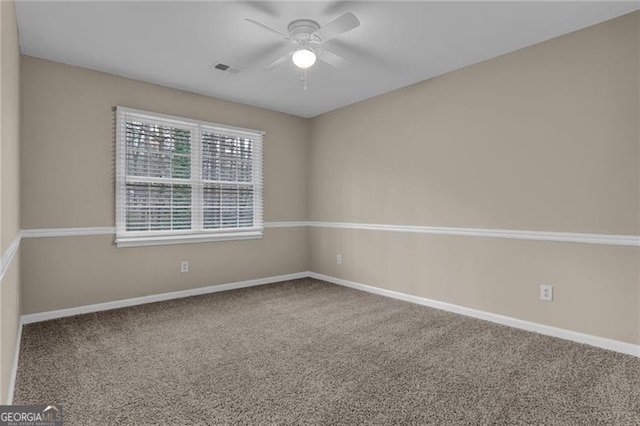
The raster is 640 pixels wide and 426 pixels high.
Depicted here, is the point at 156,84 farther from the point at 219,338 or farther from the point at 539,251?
the point at 539,251

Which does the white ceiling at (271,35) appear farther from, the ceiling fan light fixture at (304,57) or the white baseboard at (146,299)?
the white baseboard at (146,299)

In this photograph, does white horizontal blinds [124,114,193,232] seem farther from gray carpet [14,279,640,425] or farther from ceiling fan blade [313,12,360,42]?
ceiling fan blade [313,12,360,42]

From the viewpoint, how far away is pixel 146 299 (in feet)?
12.4

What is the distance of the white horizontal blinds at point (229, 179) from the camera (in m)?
4.29

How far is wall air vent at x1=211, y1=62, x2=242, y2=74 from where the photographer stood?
11.0ft

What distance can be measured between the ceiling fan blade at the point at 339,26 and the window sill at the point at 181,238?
2.71m

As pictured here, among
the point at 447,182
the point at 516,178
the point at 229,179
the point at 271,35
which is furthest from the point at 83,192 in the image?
the point at 516,178

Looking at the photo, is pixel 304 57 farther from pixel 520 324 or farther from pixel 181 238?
pixel 520 324

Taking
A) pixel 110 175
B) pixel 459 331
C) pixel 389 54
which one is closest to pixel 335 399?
pixel 459 331

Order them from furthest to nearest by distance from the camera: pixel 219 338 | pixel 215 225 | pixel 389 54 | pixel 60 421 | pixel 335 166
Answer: pixel 335 166 → pixel 215 225 → pixel 389 54 → pixel 219 338 → pixel 60 421

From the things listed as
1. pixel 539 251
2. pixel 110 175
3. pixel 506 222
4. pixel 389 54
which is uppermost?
pixel 389 54

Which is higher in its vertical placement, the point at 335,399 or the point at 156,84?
the point at 156,84

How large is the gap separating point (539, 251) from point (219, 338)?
2781 mm

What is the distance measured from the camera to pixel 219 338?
9.21ft
